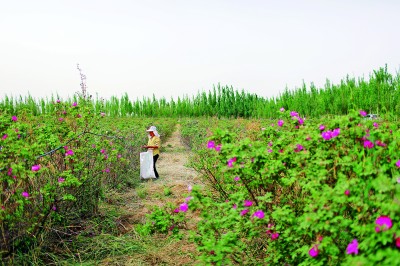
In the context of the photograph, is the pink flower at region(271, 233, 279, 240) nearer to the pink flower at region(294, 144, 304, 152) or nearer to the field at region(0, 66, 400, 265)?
the field at region(0, 66, 400, 265)

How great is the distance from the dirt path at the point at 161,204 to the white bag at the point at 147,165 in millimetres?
160

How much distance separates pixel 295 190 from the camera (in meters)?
3.56

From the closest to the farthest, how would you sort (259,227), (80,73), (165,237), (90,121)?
(259,227) → (165,237) → (90,121) → (80,73)

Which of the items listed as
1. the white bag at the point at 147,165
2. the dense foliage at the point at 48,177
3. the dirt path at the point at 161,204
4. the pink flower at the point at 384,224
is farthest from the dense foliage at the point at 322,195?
the white bag at the point at 147,165

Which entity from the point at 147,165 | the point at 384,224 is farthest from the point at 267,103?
the point at 384,224

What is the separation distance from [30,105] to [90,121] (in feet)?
86.3

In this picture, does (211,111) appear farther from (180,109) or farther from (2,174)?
(2,174)

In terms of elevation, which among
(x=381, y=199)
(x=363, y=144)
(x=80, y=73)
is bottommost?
(x=381, y=199)

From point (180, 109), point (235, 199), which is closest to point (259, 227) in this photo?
point (235, 199)

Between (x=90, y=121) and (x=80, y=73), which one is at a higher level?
(x=80, y=73)

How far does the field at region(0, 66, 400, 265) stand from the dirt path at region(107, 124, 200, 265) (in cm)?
2

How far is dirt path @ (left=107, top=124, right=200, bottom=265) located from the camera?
15.5 feet

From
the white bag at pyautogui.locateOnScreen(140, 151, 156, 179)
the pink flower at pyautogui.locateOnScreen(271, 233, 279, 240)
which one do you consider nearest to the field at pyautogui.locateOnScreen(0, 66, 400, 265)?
the pink flower at pyautogui.locateOnScreen(271, 233, 279, 240)

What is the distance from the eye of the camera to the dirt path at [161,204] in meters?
4.71
